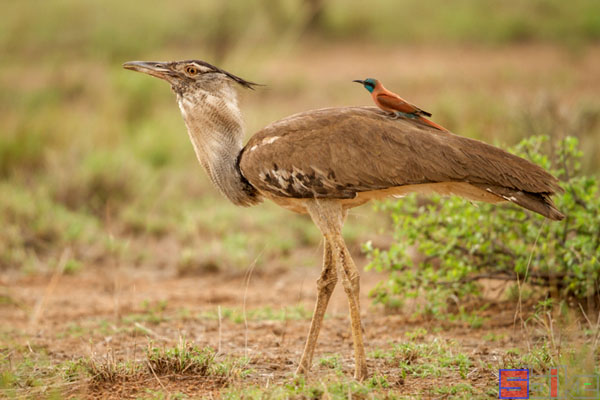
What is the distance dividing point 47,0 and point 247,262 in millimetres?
13576

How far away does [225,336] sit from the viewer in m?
4.66

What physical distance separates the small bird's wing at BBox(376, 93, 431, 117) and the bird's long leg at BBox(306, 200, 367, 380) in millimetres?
598

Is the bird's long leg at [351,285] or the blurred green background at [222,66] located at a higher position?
the blurred green background at [222,66]

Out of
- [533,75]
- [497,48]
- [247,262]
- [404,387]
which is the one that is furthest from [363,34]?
[404,387]

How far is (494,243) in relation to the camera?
477 centimetres

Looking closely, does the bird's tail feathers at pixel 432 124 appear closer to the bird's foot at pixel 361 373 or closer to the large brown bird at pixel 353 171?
the large brown bird at pixel 353 171

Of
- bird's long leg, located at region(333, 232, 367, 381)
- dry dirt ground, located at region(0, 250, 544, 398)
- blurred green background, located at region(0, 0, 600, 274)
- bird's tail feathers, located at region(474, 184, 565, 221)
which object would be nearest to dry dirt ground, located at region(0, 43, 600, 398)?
Result: dry dirt ground, located at region(0, 250, 544, 398)

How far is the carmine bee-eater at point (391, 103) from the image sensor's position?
148 inches

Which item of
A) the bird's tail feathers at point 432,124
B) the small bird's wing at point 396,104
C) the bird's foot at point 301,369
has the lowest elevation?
the bird's foot at point 301,369

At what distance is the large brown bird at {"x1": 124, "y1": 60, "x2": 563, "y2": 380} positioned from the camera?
3.56 m

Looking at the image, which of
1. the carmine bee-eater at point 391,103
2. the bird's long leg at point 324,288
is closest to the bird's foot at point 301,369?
the bird's long leg at point 324,288

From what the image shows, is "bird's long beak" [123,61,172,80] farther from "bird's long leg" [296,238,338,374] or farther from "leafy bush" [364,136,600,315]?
"leafy bush" [364,136,600,315]

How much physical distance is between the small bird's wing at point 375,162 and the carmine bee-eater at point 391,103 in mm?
50

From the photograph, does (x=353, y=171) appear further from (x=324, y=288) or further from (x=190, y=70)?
(x=190, y=70)
